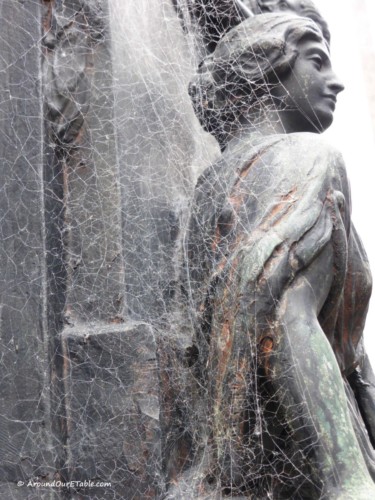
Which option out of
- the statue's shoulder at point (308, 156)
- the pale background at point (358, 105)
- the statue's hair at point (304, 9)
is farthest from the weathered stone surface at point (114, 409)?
the pale background at point (358, 105)

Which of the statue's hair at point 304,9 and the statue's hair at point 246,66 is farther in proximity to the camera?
the statue's hair at point 304,9

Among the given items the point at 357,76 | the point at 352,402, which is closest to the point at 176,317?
the point at 352,402

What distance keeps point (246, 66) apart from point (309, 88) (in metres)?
0.13

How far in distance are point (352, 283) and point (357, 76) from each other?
2.40 m

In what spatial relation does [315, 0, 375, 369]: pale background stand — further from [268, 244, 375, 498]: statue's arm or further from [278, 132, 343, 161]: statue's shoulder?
[268, 244, 375, 498]: statue's arm

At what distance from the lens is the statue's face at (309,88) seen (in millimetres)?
1777

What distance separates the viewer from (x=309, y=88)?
1778mm

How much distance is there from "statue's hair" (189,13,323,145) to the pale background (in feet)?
5.70

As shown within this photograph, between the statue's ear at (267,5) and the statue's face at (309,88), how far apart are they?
30 centimetres

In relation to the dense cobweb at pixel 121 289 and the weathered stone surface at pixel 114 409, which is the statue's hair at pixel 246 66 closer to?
the dense cobweb at pixel 121 289

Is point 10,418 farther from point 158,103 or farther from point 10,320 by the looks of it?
point 158,103

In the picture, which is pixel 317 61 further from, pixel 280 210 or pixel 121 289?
pixel 121 289

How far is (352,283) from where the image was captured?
65.0 inches

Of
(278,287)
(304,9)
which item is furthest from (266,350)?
(304,9)
